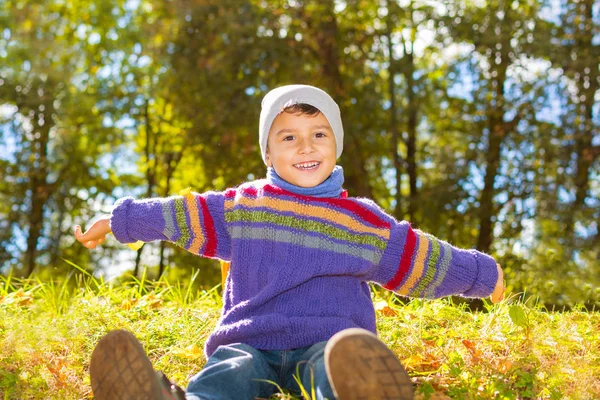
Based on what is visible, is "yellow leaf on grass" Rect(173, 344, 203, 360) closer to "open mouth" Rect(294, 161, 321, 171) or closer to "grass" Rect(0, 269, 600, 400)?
"grass" Rect(0, 269, 600, 400)

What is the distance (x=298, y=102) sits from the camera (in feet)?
9.09

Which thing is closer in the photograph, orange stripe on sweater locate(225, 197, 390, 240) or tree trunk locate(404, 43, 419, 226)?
orange stripe on sweater locate(225, 197, 390, 240)

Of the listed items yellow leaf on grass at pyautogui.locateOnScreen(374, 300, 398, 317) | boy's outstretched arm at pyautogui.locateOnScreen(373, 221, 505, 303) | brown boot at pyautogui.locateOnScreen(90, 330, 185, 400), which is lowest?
yellow leaf on grass at pyautogui.locateOnScreen(374, 300, 398, 317)

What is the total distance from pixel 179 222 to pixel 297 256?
528mm

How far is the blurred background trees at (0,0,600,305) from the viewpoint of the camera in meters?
8.57

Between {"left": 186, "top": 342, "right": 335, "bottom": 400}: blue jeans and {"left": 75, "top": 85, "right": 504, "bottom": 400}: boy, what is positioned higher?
{"left": 75, "top": 85, "right": 504, "bottom": 400}: boy

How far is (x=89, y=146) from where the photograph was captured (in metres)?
11.6

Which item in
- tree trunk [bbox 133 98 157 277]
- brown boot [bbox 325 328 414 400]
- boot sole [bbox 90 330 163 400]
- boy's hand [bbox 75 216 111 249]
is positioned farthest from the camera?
tree trunk [bbox 133 98 157 277]

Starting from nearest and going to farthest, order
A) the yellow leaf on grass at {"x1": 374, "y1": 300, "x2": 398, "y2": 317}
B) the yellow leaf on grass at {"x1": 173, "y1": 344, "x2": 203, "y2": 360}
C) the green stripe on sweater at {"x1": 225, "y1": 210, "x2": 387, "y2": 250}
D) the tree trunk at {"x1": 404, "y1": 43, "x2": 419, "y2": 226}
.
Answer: the green stripe on sweater at {"x1": 225, "y1": 210, "x2": 387, "y2": 250}
the yellow leaf on grass at {"x1": 173, "y1": 344, "x2": 203, "y2": 360}
the yellow leaf on grass at {"x1": 374, "y1": 300, "x2": 398, "y2": 317}
the tree trunk at {"x1": 404, "y1": 43, "x2": 419, "y2": 226}

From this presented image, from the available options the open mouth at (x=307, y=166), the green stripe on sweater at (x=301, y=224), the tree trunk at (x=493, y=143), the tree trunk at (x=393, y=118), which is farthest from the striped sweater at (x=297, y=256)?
the tree trunk at (x=393, y=118)

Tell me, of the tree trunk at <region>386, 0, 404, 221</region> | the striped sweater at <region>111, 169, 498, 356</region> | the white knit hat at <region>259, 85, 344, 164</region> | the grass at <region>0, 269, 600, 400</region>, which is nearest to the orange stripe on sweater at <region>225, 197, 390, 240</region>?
the striped sweater at <region>111, 169, 498, 356</region>

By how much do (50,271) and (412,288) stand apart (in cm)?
756

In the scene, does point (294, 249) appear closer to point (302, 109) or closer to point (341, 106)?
point (302, 109)

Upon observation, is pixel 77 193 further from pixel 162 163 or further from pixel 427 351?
pixel 427 351
